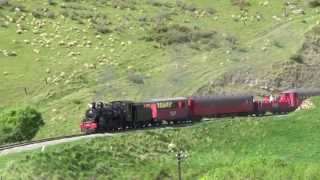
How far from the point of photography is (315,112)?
2505 inches

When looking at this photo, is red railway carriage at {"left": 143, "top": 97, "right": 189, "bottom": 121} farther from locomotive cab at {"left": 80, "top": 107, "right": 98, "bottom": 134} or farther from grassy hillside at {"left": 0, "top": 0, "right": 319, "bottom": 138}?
grassy hillside at {"left": 0, "top": 0, "right": 319, "bottom": 138}

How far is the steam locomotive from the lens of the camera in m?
62.6

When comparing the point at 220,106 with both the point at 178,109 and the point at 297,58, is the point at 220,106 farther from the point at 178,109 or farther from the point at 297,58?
the point at 297,58

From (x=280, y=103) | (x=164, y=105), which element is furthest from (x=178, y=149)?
(x=280, y=103)

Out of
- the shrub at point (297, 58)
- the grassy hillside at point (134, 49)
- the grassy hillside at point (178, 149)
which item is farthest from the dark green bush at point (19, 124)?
the shrub at point (297, 58)

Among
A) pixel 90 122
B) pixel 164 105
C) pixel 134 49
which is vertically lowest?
pixel 90 122

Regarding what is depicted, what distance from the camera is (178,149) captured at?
5644 cm

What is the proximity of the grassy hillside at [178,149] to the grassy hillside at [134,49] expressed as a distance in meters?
13.2

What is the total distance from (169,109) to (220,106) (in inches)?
242

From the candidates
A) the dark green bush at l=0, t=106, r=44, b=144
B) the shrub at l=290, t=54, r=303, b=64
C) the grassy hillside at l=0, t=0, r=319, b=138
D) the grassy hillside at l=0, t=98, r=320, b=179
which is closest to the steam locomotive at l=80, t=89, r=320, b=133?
the dark green bush at l=0, t=106, r=44, b=144

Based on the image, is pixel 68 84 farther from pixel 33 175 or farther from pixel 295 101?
pixel 33 175

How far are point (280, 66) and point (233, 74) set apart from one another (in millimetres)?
5203

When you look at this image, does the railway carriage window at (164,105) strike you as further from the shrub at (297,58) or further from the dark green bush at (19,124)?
the shrub at (297,58)

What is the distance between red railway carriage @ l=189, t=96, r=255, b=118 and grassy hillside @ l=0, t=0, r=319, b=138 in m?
6.67
